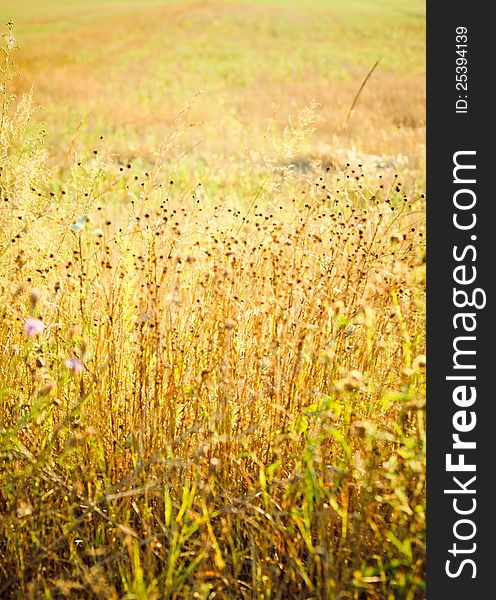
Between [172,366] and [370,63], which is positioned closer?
[172,366]

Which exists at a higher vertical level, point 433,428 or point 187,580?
point 433,428

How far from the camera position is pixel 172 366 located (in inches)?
87.9

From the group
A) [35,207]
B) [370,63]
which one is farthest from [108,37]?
[35,207]

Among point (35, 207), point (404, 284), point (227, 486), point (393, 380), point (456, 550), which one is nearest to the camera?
point (456, 550)

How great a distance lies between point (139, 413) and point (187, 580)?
1.86ft

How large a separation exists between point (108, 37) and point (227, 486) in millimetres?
28766

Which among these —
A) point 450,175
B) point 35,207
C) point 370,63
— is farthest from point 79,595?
point 370,63

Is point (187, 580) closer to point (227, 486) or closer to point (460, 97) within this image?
point (227, 486)

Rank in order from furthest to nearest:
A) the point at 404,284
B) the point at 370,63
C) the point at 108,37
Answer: the point at 108,37 → the point at 370,63 → the point at 404,284

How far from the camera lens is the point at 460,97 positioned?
7.44 ft

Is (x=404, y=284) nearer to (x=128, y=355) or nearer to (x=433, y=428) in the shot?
(x=433, y=428)

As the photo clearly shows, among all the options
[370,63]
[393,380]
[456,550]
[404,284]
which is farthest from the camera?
[370,63]

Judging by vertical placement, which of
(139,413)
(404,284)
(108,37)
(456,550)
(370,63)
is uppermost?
(108,37)

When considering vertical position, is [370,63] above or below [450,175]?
above
